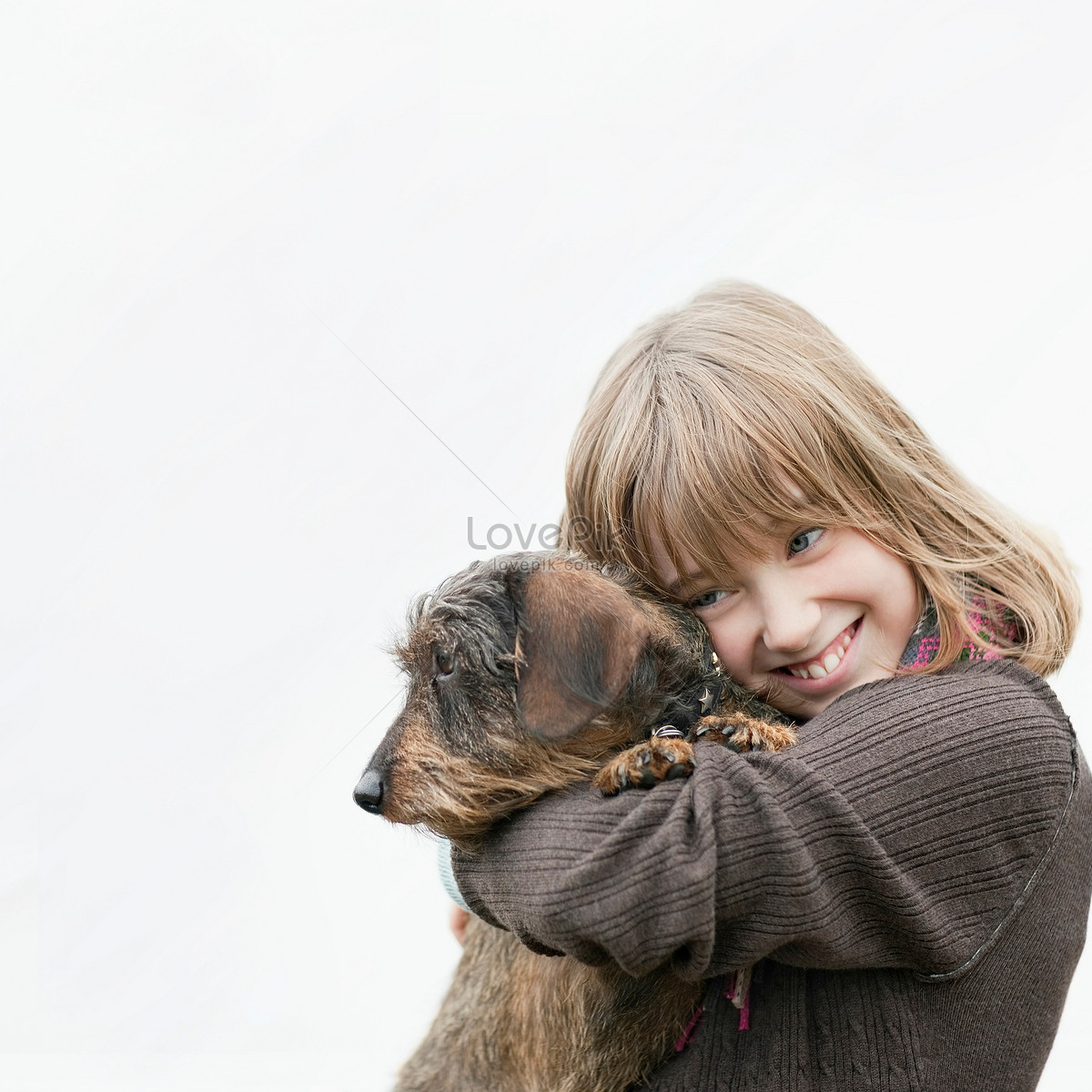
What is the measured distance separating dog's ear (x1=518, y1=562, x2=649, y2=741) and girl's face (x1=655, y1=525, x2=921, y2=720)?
21cm

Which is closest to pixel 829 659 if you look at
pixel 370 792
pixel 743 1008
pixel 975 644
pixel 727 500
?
pixel 975 644

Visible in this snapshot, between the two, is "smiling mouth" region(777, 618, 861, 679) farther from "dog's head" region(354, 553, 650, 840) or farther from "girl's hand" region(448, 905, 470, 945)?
"girl's hand" region(448, 905, 470, 945)

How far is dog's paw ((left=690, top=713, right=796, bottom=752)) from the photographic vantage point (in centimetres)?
174

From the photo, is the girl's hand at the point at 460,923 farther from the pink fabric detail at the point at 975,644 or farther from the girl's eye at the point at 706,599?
the pink fabric detail at the point at 975,644

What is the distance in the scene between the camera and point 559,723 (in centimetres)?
174

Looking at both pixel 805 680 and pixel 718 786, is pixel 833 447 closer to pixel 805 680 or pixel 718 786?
pixel 805 680

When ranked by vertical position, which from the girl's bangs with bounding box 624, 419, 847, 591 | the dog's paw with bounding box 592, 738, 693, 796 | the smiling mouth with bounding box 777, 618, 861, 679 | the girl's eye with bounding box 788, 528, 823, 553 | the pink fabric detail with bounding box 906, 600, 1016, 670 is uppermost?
the girl's bangs with bounding box 624, 419, 847, 591

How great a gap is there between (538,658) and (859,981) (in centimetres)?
76

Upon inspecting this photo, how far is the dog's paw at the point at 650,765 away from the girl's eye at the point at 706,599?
1.38 ft

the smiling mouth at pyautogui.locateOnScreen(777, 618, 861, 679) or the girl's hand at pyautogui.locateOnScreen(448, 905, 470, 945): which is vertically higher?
the smiling mouth at pyautogui.locateOnScreen(777, 618, 861, 679)

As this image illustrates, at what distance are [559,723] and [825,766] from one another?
44cm

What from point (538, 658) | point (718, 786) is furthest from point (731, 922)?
point (538, 658)

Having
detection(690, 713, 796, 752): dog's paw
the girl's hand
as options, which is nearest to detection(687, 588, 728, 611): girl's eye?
detection(690, 713, 796, 752): dog's paw

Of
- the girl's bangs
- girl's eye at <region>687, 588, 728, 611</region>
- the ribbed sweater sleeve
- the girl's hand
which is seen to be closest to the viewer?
the ribbed sweater sleeve
